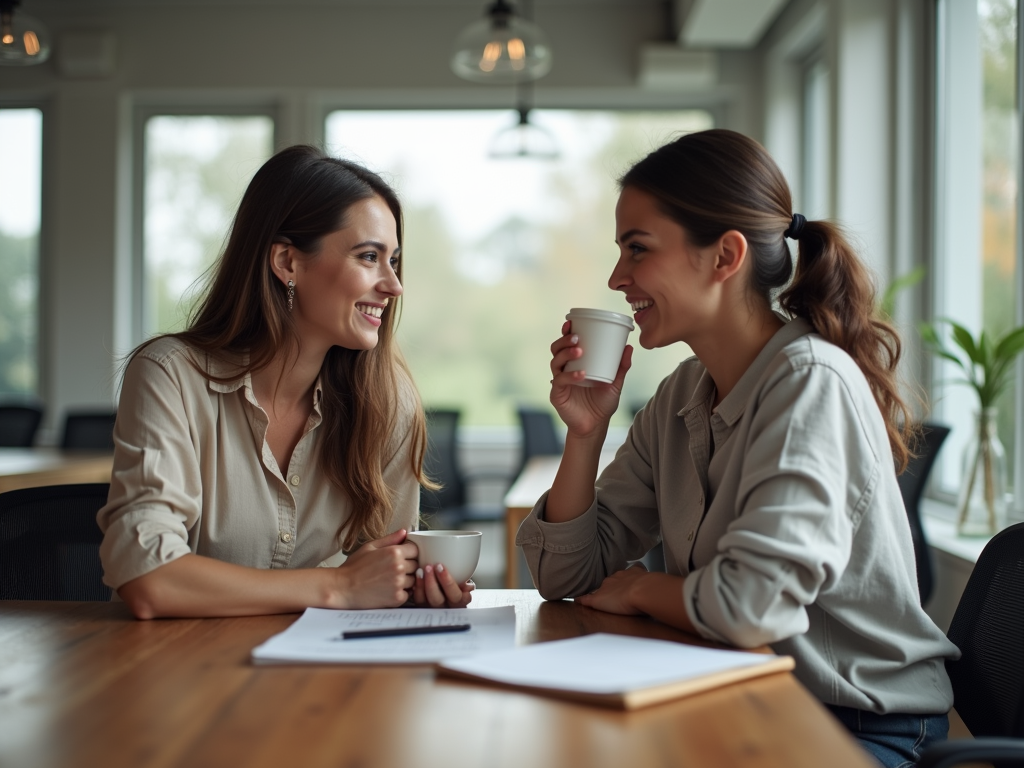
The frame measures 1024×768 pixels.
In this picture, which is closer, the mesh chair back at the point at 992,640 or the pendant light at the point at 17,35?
the mesh chair back at the point at 992,640

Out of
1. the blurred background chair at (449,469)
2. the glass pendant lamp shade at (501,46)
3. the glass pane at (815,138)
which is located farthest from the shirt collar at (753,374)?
the glass pane at (815,138)

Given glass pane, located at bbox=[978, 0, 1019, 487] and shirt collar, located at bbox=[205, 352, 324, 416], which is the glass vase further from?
shirt collar, located at bbox=[205, 352, 324, 416]

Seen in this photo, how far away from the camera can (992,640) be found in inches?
48.7

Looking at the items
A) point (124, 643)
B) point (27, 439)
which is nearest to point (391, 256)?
point (124, 643)

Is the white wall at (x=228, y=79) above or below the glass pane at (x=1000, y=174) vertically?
above

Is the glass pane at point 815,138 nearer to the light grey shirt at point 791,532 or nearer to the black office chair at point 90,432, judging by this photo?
the black office chair at point 90,432

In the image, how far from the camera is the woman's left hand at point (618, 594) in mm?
1266

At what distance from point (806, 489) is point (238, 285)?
1.07m

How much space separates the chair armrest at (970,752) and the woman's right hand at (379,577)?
681 mm

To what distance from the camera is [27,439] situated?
15.2 feet

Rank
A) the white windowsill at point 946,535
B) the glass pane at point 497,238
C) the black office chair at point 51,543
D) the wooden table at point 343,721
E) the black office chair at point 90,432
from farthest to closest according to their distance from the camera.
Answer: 1. the glass pane at point 497,238
2. the black office chair at point 90,432
3. the white windowsill at point 946,535
4. the black office chair at point 51,543
5. the wooden table at point 343,721

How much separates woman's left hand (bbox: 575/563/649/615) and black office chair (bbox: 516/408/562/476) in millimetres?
3563

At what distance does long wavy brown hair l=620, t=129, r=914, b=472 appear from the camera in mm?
1348

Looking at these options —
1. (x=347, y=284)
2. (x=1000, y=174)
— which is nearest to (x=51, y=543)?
(x=347, y=284)
